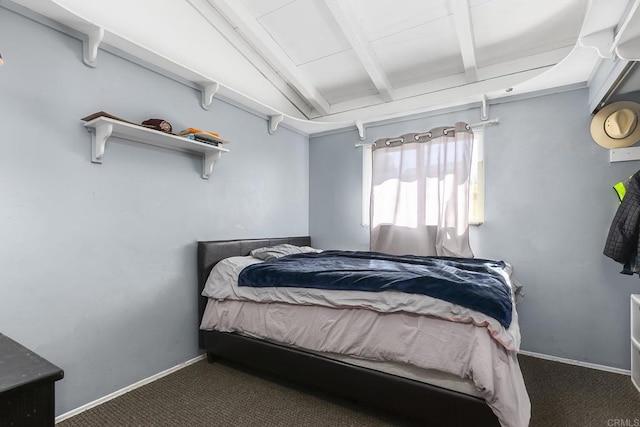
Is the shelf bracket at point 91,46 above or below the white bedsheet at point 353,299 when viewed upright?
above

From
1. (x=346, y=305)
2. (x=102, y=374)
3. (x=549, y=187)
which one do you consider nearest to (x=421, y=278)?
(x=346, y=305)

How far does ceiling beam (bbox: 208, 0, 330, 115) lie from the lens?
236cm

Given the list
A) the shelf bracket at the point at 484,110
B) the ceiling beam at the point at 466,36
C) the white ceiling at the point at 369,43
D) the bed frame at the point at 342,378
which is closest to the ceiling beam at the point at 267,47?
the white ceiling at the point at 369,43

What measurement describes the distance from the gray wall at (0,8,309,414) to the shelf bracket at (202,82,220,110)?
0.24 ft

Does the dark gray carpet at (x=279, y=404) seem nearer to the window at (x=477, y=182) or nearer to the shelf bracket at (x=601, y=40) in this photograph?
the window at (x=477, y=182)

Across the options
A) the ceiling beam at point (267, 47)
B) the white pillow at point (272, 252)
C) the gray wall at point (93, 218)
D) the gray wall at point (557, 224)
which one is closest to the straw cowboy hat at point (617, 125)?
the gray wall at point (557, 224)

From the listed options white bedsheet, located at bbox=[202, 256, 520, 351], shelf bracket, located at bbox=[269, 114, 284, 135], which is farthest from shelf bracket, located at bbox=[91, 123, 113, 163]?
shelf bracket, located at bbox=[269, 114, 284, 135]

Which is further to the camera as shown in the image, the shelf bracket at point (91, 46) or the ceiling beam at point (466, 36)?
the ceiling beam at point (466, 36)

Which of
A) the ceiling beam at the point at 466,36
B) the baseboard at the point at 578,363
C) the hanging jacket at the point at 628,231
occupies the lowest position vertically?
the baseboard at the point at 578,363

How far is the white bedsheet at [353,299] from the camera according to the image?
1.42 metres

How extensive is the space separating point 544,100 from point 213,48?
9.15ft

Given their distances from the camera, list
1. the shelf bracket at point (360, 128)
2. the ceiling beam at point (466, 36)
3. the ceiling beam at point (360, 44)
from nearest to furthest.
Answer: the ceiling beam at point (466, 36), the ceiling beam at point (360, 44), the shelf bracket at point (360, 128)

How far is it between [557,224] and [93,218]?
3.37 meters

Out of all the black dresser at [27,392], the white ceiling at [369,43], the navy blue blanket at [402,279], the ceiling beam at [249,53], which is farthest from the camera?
the ceiling beam at [249,53]
